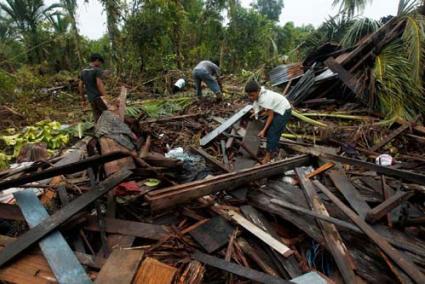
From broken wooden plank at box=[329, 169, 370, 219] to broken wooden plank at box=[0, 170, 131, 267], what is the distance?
2317 millimetres

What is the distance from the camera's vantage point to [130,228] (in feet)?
9.11

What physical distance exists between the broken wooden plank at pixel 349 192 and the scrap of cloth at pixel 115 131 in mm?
2697

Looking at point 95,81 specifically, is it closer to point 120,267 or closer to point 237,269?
point 120,267

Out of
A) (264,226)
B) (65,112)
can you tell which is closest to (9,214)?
(264,226)

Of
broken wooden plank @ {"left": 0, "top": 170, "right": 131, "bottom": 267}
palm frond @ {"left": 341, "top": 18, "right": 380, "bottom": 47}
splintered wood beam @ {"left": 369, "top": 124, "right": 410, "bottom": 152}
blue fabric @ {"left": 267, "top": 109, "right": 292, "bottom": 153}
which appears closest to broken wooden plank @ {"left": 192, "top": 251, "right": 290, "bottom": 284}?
broken wooden plank @ {"left": 0, "top": 170, "right": 131, "bottom": 267}

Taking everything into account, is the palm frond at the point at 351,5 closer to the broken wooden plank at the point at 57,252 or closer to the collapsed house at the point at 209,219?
the collapsed house at the point at 209,219

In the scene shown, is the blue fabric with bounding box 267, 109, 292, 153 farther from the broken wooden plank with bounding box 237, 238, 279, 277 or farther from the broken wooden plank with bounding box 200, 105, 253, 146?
the broken wooden plank with bounding box 237, 238, 279, 277

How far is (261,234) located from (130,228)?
1204 mm

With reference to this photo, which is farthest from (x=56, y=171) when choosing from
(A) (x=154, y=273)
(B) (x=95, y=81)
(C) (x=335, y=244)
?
(B) (x=95, y=81)

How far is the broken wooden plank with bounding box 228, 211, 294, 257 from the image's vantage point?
2523 mm

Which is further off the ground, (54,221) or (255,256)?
(54,221)

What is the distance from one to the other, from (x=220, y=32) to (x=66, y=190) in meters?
12.7

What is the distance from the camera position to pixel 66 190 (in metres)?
3.38

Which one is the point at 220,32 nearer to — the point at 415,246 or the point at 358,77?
the point at 358,77
